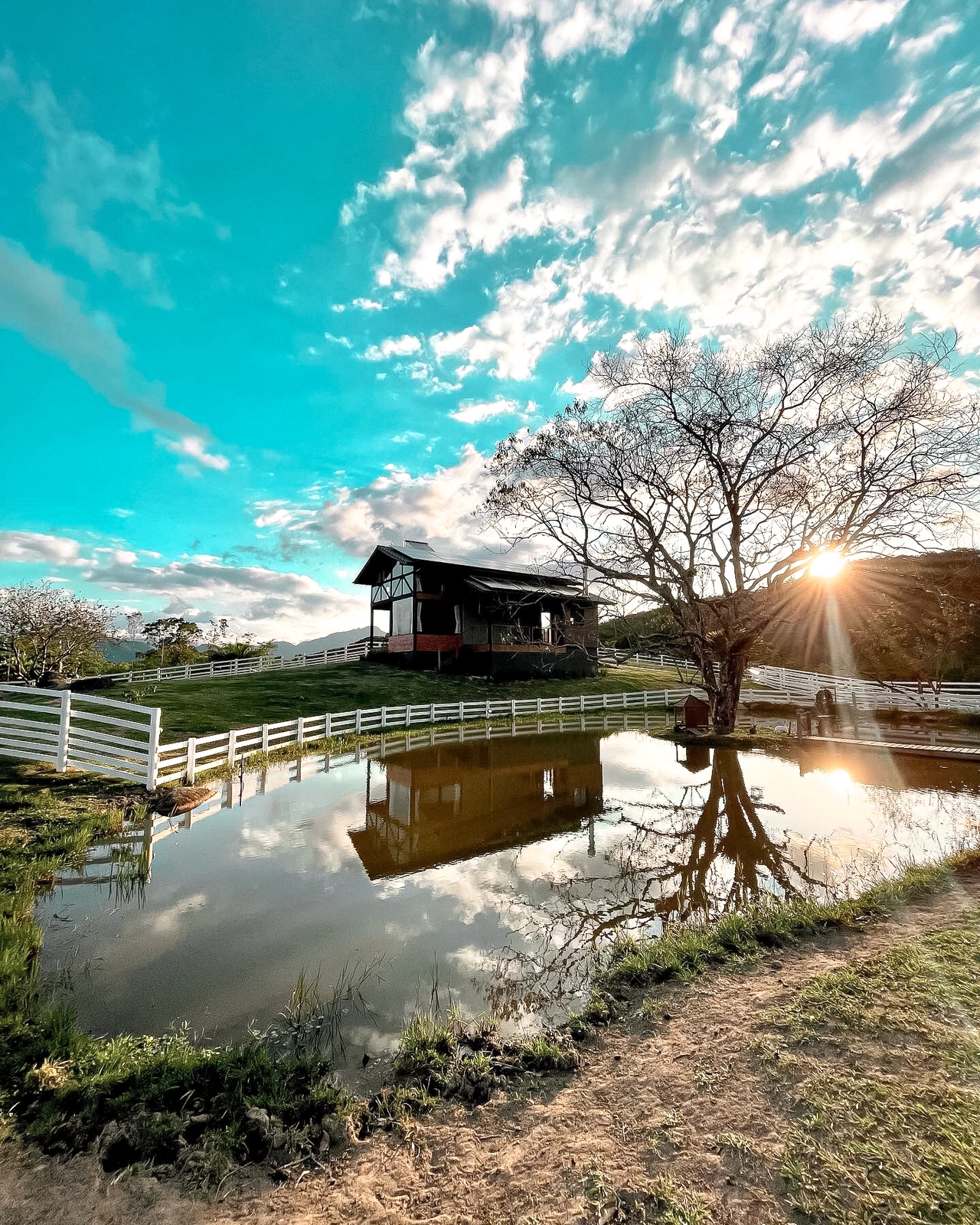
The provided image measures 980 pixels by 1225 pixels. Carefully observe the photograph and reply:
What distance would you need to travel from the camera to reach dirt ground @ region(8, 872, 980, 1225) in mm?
2289

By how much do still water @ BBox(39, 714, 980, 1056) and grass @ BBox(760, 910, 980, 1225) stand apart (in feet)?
5.57

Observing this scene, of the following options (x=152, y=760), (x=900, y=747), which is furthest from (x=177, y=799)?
(x=900, y=747)

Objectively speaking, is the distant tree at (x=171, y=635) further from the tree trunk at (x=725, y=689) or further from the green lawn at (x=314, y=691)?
the tree trunk at (x=725, y=689)

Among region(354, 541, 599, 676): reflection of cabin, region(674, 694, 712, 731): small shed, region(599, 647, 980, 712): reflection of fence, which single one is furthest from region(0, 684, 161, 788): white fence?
region(354, 541, 599, 676): reflection of cabin

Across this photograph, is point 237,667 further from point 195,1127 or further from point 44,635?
point 195,1127

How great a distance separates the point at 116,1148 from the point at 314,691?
21948mm

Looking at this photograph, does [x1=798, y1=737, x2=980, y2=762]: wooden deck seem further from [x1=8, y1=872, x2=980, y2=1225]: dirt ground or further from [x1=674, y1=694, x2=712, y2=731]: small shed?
[x1=8, y1=872, x2=980, y2=1225]: dirt ground

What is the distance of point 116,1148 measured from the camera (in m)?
2.62

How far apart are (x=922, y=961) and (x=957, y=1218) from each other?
2.55 metres

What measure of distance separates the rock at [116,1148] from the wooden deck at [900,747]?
59.7 ft

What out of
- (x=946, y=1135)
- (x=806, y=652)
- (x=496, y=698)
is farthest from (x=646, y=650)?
(x=946, y=1135)

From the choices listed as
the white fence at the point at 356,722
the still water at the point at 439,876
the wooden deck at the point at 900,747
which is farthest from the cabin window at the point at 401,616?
the wooden deck at the point at 900,747

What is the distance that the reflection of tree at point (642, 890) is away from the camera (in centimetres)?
442

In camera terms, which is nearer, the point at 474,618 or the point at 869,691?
the point at 869,691
